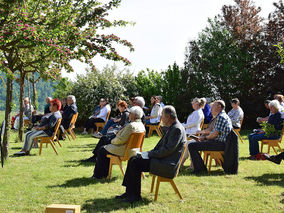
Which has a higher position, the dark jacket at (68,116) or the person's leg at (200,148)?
the dark jacket at (68,116)

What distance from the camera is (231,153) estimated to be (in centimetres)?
715

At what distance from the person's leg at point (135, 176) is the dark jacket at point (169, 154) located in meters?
0.19

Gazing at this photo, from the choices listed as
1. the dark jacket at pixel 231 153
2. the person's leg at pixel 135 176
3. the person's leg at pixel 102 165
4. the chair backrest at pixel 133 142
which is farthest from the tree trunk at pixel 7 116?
the dark jacket at pixel 231 153

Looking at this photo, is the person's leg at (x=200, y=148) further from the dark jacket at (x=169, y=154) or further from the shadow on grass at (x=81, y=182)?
the dark jacket at (x=169, y=154)

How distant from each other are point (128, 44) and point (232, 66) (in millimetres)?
8233

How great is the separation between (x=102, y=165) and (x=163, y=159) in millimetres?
1846

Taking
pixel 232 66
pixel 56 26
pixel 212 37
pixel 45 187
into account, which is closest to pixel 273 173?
pixel 45 187

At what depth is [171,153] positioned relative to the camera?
5297 millimetres

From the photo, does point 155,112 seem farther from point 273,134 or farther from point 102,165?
point 102,165

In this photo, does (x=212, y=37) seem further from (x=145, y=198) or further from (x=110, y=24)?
(x=145, y=198)

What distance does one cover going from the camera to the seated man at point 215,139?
7.14 m

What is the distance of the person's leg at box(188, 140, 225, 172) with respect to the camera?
720cm

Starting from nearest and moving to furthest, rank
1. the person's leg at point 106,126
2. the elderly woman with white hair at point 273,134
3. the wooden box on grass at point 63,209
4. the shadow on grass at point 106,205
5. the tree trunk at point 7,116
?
the wooden box on grass at point 63,209, the shadow on grass at point 106,205, the elderly woman with white hair at point 273,134, the tree trunk at point 7,116, the person's leg at point 106,126

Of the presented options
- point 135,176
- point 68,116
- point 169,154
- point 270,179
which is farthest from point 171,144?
point 68,116
